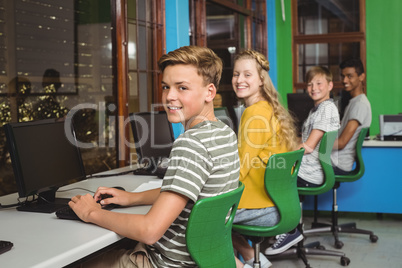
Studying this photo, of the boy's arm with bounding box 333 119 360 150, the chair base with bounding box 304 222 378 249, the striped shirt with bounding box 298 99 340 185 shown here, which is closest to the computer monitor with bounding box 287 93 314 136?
the boy's arm with bounding box 333 119 360 150

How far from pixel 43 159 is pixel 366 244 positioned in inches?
120

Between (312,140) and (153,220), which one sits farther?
(312,140)

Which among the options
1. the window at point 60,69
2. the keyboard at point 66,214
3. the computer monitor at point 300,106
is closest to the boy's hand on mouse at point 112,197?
the keyboard at point 66,214

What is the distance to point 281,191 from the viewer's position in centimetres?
260

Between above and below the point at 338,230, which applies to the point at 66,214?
above

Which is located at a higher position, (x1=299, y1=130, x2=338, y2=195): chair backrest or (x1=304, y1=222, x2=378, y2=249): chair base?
(x1=299, y1=130, x2=338, y2=195): chair backrest

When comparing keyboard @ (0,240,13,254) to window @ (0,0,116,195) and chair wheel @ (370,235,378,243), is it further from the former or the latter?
chair wheel @ (370,235,378,243)

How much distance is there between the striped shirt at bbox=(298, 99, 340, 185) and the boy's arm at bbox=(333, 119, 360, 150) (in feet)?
1.31

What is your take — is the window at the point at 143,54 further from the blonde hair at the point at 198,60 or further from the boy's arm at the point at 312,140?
the blonde hair at the point at 198,60

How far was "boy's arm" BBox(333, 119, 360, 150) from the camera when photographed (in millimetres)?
4113

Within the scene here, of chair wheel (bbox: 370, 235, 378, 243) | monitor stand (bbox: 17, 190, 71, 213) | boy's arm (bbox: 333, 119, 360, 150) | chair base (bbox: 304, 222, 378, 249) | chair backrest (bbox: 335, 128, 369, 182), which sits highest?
boy's arm (bbox: 333, 119, 360, 150)

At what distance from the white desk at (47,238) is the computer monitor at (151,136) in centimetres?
95

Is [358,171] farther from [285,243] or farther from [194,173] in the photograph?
[194,173]

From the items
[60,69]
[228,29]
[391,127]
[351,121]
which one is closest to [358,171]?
[351,121]
